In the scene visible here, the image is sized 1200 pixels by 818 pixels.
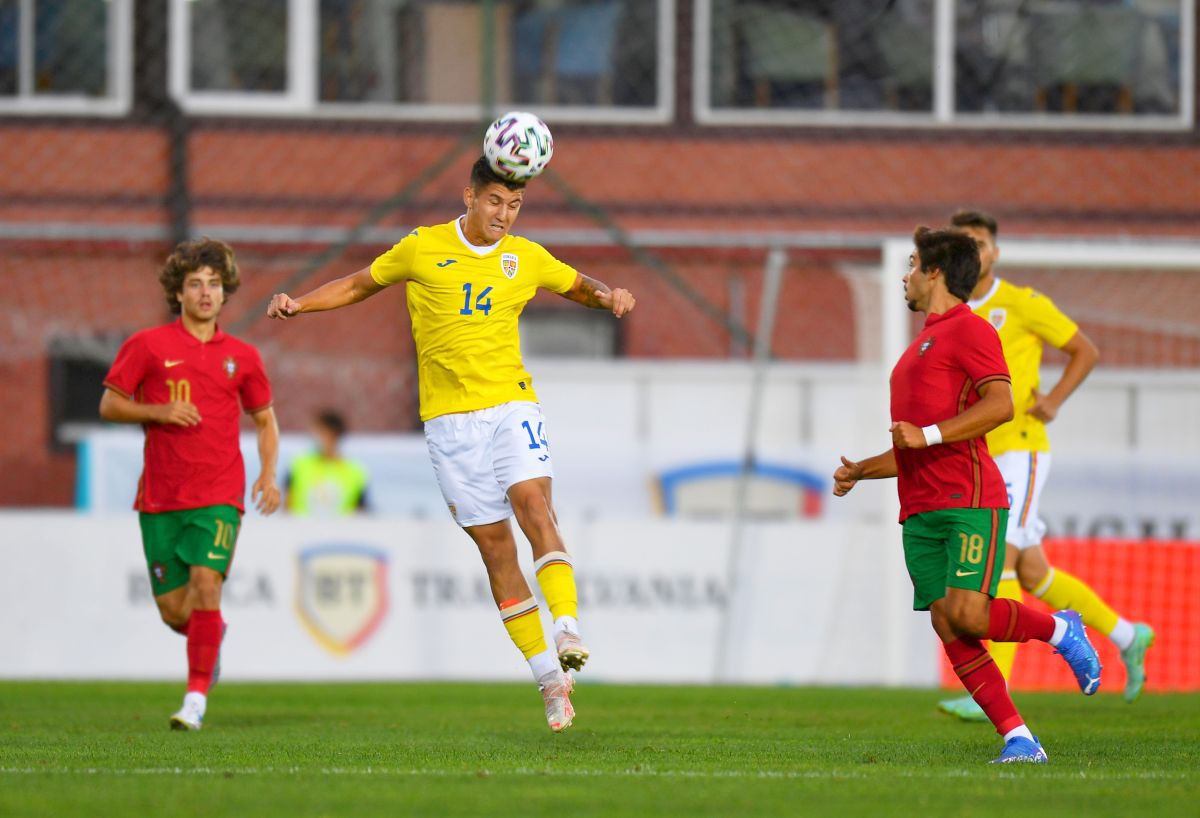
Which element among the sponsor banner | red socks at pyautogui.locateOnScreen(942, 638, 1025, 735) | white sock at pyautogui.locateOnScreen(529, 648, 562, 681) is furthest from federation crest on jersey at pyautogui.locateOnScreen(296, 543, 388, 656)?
red socks at pyautogui.locateOnScreen(942, 638, 1025, 735)

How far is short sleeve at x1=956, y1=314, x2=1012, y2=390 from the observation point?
6.72 meters

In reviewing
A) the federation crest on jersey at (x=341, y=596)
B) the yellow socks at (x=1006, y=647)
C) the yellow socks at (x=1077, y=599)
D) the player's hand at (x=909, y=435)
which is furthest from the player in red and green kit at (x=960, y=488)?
the federation crest on jersey at (x=341, y=596)

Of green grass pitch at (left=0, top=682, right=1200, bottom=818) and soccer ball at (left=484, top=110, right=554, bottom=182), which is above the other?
soccer ball at (left=484, top=110, right=554, bottom=182)

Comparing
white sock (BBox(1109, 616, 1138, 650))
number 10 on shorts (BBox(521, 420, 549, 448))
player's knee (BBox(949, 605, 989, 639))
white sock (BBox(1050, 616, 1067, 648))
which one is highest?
number 10 on shorts (BBox(521, 420, 549, 448))

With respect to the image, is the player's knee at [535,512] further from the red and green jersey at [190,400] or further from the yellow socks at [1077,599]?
the yellow socks at [1077,599]

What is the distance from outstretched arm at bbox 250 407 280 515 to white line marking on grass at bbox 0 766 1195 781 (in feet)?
7.65

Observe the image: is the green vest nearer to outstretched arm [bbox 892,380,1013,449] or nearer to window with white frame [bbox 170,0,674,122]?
window with white frame [bbox 170,0,674,122]

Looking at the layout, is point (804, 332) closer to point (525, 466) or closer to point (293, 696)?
point (293, 696)

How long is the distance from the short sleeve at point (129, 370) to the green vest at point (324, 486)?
19.0 feet

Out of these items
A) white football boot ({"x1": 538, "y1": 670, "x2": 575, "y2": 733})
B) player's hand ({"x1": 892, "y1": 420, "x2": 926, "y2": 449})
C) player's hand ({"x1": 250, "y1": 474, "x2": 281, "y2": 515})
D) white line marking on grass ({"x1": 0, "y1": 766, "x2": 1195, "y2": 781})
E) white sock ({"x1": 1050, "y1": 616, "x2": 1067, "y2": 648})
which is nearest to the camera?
white line marking on grass ({"x1": 0, "y1": 766, "x2": 1195, "y2": 781})

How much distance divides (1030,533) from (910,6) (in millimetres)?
11175

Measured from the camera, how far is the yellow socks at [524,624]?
735 cm

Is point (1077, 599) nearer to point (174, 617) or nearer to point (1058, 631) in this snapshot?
point (1058, 631)

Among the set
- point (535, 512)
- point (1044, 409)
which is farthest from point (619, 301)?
point (1044, 409)
